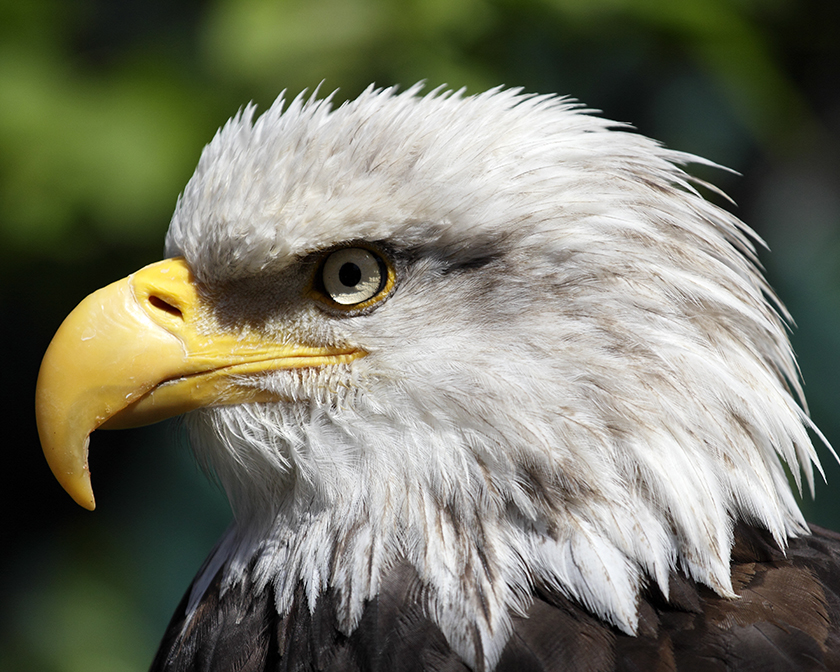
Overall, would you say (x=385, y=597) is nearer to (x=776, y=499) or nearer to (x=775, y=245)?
(x=776, y=499)

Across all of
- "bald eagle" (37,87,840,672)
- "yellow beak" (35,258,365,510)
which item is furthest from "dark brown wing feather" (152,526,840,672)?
"yellow beak" (35,258,365,510)

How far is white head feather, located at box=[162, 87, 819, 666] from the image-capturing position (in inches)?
56.2

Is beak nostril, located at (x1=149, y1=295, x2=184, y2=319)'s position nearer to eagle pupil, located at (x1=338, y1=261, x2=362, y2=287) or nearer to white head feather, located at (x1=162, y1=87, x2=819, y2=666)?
white head feather, located at (x1=162, y1=87, x2=819, y2=666)

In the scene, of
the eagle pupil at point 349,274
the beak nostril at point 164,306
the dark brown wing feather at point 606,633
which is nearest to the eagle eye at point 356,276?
the eagle pupil at point 349,274

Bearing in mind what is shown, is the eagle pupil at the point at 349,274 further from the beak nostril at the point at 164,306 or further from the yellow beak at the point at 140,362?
the beak nostril at the point at 164,306

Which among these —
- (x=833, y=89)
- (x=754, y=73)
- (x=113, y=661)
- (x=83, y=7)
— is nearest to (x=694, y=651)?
(x=754, y=73)

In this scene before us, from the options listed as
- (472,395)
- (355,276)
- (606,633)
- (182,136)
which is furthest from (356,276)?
(182,136)

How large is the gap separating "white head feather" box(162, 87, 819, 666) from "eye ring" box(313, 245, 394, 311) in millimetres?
27

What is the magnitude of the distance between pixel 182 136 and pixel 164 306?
47.1 inches

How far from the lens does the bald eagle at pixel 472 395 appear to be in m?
1.41

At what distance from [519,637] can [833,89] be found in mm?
3589

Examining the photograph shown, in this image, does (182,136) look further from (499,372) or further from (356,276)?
(499,372)

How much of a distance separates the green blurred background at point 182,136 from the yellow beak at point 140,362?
332 mm

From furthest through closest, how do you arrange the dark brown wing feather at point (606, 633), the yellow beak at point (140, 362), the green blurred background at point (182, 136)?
1. the green blurred background at point (182, 136)
2. the yellow beak at point (140, 362)
3. the dark brown wing feather at point (606, 633)
